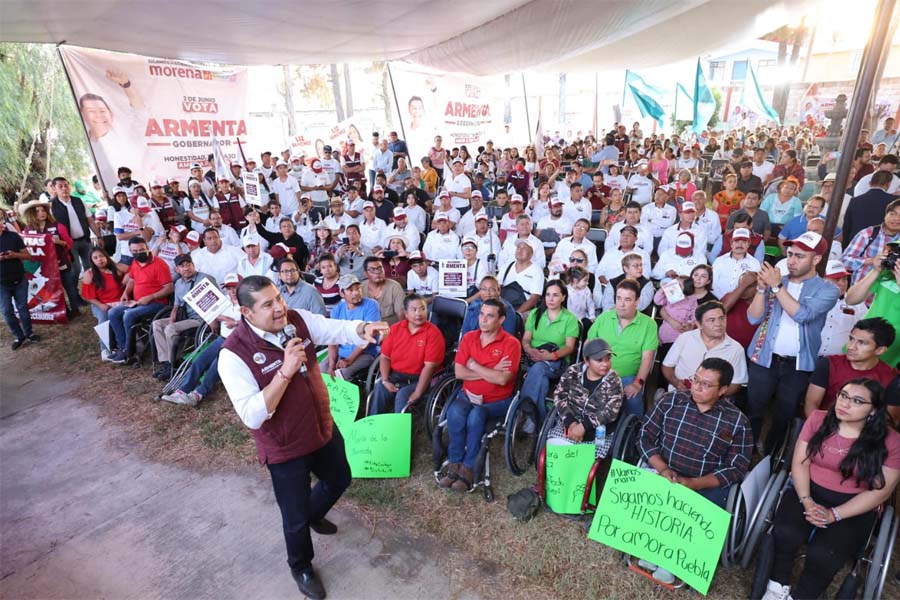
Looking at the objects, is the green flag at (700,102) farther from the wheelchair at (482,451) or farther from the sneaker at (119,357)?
the sneaker at (119,357)

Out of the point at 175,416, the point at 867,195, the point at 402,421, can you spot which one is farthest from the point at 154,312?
the point at 867,195

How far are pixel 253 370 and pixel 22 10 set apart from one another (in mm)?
Result: 5540

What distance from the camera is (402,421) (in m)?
3.69

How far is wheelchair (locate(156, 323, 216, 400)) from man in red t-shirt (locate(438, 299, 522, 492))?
2931 millimetres

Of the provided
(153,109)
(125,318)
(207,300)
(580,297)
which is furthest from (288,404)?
(153,109)

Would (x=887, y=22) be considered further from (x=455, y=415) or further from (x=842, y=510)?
(x=455, y=415)

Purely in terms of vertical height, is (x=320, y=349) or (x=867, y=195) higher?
(x=867, y=195)

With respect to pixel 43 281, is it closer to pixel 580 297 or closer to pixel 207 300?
pixel 207 300

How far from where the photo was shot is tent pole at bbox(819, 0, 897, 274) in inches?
121

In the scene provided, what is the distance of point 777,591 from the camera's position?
264cm

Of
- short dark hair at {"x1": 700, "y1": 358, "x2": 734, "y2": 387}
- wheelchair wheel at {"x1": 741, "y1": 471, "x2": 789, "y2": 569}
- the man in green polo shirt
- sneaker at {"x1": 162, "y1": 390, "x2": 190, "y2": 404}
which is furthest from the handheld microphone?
sneaker at {"x1": 162, "y1": 390, "x2": 190, "y2": 404}

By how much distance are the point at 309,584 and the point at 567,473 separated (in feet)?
5.57

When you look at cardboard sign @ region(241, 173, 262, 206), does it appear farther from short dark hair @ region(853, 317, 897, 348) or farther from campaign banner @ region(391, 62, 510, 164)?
short dark hair @ region(853, 317, 897, 348)

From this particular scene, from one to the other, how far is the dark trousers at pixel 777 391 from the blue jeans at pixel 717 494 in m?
0.95
